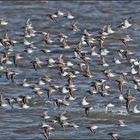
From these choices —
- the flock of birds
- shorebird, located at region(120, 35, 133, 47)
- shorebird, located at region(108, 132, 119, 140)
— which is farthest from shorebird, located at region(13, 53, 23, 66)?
shorebird, located at region(108, 132, 119, 140)

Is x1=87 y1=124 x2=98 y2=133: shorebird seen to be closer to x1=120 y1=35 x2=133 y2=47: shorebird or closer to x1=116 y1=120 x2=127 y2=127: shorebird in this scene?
x1=116 y1=120 x2=127 y2=127: shorebird

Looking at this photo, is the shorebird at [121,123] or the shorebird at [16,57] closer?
the shorebird at [121,123]

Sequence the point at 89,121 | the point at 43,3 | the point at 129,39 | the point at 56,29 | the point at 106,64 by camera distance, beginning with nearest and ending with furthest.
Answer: the point at 89,121 → the point at 106,64 → the point at 129,39 → the point at 56,29 → the point at 43,3

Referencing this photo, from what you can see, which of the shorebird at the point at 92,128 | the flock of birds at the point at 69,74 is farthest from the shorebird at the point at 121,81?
the shorebird at the point at 92,128

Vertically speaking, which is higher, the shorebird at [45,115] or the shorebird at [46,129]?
the shorebird at [46,129]

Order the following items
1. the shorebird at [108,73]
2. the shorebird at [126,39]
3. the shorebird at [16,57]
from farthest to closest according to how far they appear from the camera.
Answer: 1. the shorebird at [126,39]
2. the shorebird at [16,57]
3. the shorebird at [108,73]

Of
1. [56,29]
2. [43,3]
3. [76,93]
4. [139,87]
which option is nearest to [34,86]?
[76,93]

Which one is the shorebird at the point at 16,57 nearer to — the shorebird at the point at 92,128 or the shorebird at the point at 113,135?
the shorebird at the point at 92,128

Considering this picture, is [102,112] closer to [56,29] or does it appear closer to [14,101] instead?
[14,101]

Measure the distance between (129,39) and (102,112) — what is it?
1415 centimetres

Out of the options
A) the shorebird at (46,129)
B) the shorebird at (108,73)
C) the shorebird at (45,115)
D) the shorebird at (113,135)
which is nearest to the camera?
the shorebird at (113,135)

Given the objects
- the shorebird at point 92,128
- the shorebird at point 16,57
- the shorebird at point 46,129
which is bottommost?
the shorebird at point 16,57

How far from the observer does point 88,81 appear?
6253 centimetres

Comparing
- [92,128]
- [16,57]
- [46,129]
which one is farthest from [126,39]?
[46,129]
